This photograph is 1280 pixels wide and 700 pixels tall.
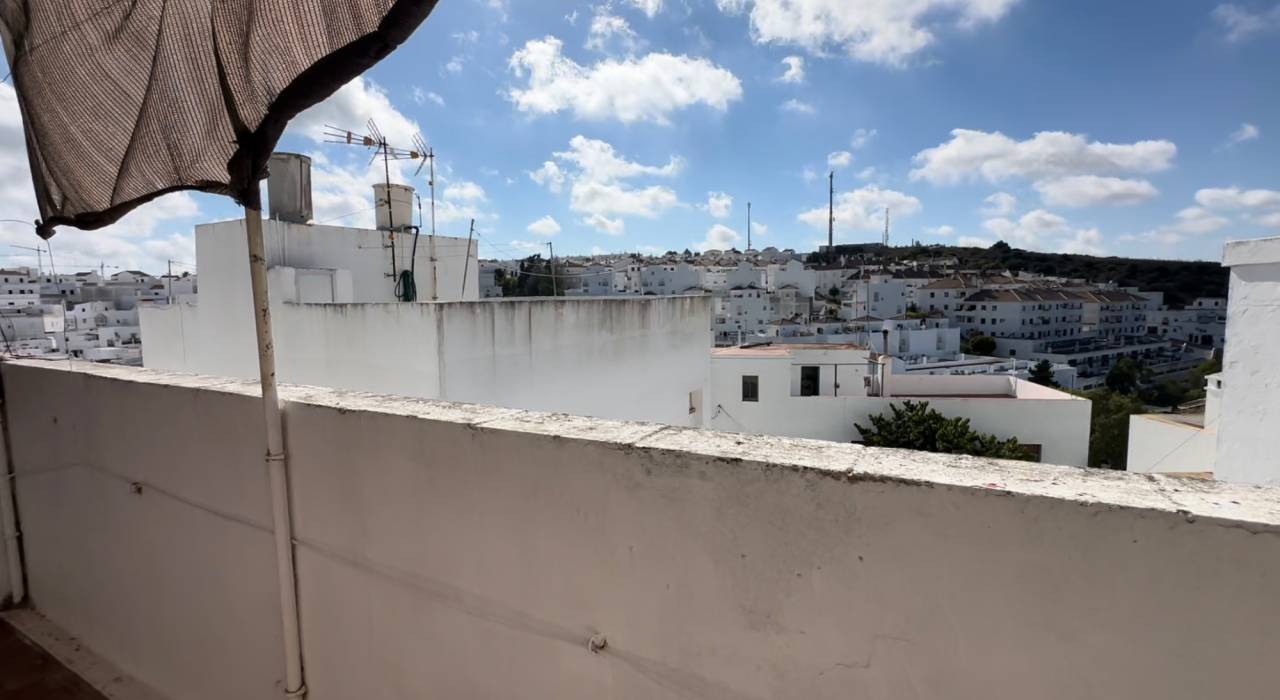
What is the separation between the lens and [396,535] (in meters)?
1.47

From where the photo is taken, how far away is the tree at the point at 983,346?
39500 millimetres

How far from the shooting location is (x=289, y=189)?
27.2ft

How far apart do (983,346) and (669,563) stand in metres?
44.3

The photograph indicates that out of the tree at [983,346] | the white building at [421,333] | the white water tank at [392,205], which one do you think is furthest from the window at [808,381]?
the tree at [983,346]

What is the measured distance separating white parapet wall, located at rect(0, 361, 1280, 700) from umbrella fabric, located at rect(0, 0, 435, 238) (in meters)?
0.61

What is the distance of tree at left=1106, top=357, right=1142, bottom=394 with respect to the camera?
28.2m

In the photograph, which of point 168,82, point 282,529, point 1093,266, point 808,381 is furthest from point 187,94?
point 1093,266

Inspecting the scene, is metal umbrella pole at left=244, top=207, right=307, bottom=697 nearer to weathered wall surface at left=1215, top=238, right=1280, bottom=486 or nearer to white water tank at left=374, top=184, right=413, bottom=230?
weathered wall surface at left=1215, top=238, right=1280, bottom=486

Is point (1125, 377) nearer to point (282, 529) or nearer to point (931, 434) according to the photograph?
point (931, 434)

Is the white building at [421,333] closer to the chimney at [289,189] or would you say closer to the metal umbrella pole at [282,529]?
the chimney at [289,189]

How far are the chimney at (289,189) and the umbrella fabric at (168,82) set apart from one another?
23.3ft

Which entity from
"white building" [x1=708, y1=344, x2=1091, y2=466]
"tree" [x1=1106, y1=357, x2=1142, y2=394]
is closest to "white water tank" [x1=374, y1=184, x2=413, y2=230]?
"white building" [x1=708, y1=344, x2=1091, y2=466]

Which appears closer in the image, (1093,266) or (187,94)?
(187,94)

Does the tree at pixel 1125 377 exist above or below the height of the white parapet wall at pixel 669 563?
below
